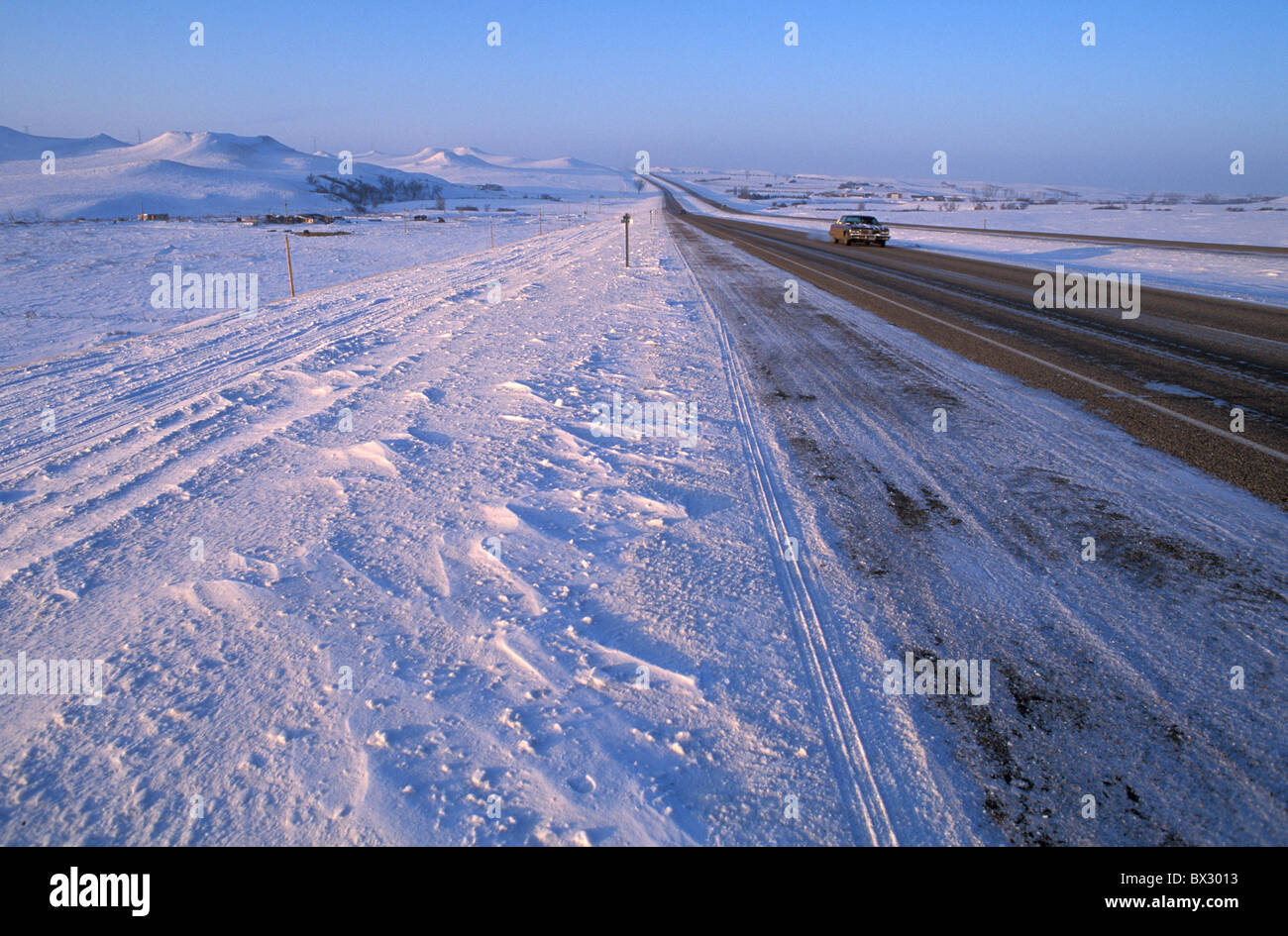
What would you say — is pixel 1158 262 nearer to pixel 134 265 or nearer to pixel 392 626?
pixel 392 626

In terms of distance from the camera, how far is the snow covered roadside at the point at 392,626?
2492mm

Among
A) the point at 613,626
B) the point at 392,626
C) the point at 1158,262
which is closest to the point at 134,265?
the point at 392,626

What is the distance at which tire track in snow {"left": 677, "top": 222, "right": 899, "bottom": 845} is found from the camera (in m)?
2.44

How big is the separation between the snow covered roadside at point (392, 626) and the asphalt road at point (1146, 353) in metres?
4.00

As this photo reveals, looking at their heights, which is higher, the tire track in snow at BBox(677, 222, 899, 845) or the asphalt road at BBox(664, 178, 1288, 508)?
the asphalt road at BBox(664, 178, 1288, 508)

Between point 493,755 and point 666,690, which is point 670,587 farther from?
point 493,755

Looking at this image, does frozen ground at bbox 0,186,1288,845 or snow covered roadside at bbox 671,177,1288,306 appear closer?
frozen ground at bbox 0,186,1288,845

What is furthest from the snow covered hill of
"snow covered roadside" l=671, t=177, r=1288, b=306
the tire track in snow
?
the tire track in snow

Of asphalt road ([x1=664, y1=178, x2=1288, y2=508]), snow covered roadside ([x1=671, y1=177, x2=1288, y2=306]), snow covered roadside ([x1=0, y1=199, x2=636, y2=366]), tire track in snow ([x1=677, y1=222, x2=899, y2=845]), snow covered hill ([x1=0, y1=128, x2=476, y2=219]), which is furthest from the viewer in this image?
snow covered hill ([x1=0, y1=128, x2=476, y2=219])

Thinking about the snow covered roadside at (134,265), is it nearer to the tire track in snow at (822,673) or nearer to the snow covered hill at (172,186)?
the tire track in snow at (822,673)

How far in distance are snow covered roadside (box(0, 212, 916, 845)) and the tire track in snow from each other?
7 cm

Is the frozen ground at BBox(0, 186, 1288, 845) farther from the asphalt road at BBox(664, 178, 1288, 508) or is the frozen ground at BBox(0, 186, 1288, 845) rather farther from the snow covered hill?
the snow covered hill
